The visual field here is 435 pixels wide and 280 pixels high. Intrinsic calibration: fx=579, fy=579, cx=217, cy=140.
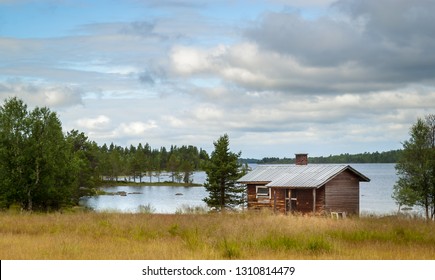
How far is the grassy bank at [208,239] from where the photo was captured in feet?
49.2

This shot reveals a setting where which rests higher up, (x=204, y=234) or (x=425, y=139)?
(x=425, y=139)

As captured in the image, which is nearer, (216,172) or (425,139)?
(425,139)

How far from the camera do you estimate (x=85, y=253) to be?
1515 centimetres

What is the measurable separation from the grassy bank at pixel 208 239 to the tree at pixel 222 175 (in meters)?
36.3

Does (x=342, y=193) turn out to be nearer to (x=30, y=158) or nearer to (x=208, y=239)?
(x=30, y=158)

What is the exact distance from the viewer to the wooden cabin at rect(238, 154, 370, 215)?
1806 inches

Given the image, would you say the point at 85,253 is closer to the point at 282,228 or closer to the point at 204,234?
the point at 204,234

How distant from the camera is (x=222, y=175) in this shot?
61.7 metres

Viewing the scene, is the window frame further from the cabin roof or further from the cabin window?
the cabin roof

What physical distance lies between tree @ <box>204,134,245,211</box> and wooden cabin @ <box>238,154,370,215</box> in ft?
35.5

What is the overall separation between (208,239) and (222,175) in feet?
147

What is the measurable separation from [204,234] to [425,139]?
43335 millimetres
